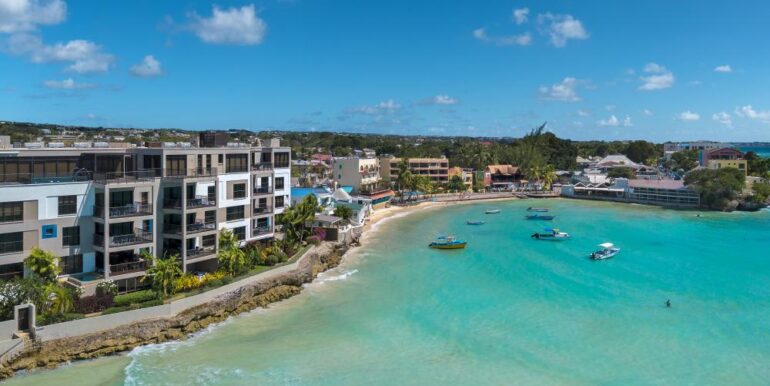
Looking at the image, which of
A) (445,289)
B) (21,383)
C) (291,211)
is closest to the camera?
(21,383)

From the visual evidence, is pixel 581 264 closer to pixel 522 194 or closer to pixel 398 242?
pixel 398 242

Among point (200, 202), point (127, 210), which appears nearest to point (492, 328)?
point (200, 202)

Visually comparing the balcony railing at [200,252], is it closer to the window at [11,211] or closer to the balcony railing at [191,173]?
the balcony railing at [191,173]

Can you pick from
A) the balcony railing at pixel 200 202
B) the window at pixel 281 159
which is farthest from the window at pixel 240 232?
the window at pixel 281 159

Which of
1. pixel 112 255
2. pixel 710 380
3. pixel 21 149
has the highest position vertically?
pixel 21 149

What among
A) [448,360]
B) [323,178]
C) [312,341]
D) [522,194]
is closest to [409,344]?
[448,360]

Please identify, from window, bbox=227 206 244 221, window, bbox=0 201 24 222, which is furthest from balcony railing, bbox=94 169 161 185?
window, bbox=227 206 244 221

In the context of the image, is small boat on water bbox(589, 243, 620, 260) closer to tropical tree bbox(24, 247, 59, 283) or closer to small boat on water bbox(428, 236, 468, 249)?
small boat on water bbox(428, 236, 468, 249)
